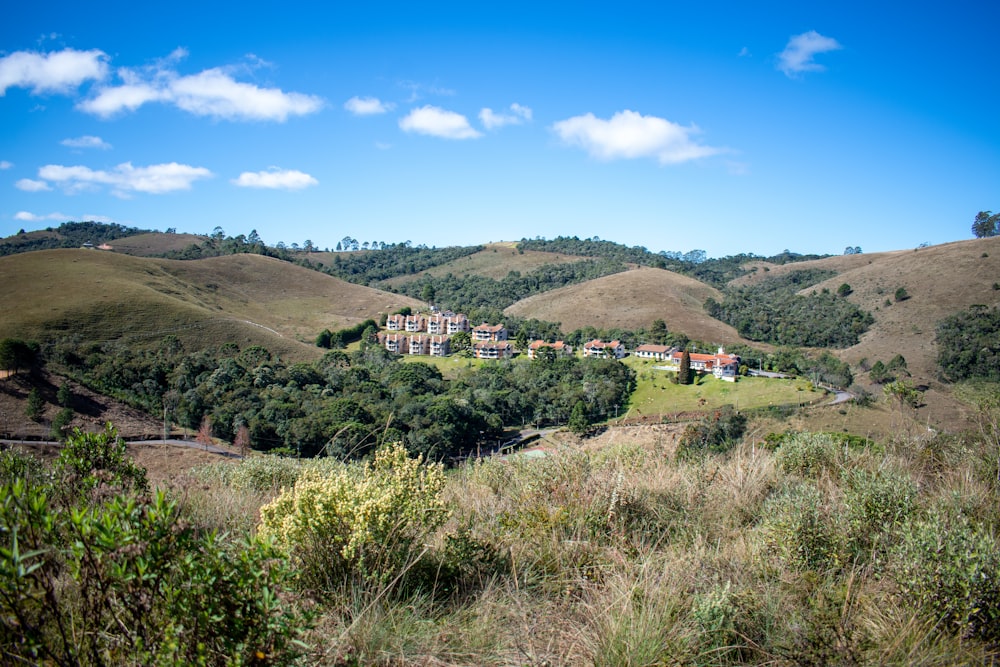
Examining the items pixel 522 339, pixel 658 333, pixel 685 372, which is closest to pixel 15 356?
pixel 522 339

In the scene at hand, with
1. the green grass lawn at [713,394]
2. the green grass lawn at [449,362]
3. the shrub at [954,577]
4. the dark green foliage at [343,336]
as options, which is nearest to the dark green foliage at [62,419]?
the green grass lawn at [449,362]

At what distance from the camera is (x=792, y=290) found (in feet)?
302

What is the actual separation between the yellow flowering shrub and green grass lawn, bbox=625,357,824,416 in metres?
38.9

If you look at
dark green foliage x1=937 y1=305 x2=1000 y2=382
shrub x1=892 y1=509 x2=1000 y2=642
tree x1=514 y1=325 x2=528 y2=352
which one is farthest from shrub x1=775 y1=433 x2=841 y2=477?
tree x1=514 y1=325 x2=528 y2=352

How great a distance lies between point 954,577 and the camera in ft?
8.24

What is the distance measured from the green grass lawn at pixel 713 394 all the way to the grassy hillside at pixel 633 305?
22.0 metres

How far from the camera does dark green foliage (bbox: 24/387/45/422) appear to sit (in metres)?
25.2

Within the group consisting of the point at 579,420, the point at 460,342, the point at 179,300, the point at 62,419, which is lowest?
the point at 579,420

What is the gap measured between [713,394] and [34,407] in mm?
43141

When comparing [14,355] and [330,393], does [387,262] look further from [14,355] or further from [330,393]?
[14,355]

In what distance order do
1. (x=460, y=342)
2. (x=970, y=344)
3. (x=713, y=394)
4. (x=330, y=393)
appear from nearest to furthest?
(x=330, y=393), (x=713, y=394), (x=970, y=344), (x=460, y=342)

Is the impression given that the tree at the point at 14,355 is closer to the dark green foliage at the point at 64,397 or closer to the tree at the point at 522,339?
the dark green foliage at the point at 64,397

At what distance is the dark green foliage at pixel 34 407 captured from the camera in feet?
82.8

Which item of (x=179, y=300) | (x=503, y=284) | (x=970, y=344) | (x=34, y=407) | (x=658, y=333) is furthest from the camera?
(x=503, y=284)
